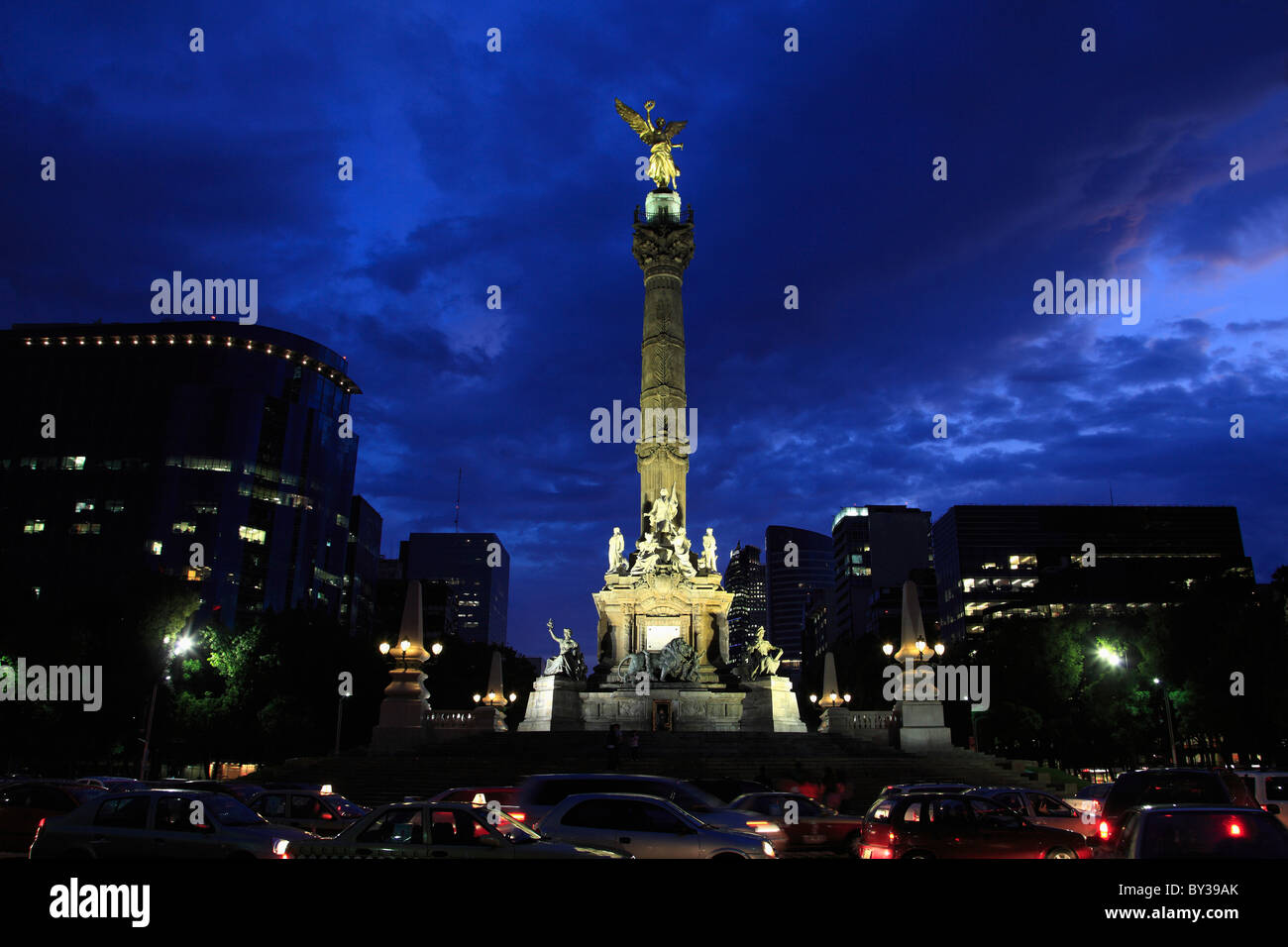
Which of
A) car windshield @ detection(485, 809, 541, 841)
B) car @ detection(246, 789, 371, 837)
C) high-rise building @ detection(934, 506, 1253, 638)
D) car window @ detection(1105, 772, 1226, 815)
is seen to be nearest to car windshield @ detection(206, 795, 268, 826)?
car windshield @ detection(485, 809, 541, 841)

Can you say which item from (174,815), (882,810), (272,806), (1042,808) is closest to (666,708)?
(1042,808)

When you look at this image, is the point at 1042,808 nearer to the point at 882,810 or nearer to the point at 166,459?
the point at 882,810

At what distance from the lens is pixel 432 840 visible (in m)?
10.5

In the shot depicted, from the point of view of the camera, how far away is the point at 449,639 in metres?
79.7

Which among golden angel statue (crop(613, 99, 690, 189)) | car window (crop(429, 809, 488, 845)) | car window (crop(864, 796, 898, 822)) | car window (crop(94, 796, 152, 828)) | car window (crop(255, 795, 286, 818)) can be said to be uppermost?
golden angel statue (crop(613, 99, 690, 189))

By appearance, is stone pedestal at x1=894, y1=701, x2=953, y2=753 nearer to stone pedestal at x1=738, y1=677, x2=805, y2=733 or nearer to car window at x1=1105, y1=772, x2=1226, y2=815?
stone pedestal at x1=738, y1=677, x2=805, y2=733

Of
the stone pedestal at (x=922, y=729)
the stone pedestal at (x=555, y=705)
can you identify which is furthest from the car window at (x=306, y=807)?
the stone pedestal at (x=555, y=705)

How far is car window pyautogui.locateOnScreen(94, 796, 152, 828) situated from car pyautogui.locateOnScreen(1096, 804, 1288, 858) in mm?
12108

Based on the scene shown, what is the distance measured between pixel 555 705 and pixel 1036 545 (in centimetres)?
11443

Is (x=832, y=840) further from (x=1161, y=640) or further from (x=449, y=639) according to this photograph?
(x=449, y=639)

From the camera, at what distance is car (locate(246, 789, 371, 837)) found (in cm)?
1702

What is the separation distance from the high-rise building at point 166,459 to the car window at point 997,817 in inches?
3702

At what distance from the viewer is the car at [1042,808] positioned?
55.8ft
